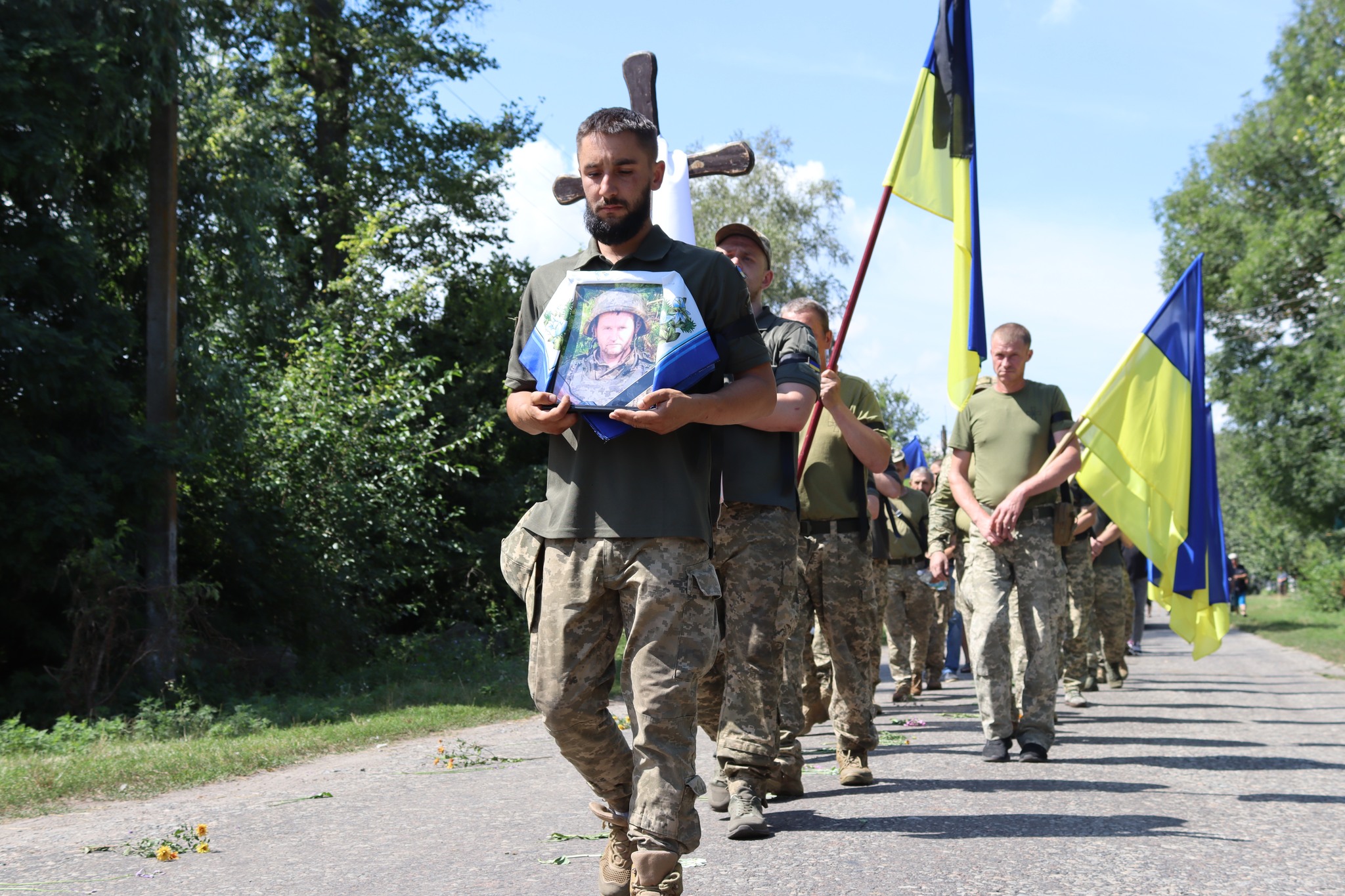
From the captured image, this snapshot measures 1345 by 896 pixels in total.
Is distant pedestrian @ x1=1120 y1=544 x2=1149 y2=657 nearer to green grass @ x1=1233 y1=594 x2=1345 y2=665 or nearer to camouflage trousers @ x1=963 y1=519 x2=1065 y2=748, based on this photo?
green grass @ x1=1233 y1=594 x2=1345 y2=665

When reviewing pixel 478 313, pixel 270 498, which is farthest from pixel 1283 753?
pixel 478 313

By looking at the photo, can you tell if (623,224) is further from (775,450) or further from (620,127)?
(775,450)

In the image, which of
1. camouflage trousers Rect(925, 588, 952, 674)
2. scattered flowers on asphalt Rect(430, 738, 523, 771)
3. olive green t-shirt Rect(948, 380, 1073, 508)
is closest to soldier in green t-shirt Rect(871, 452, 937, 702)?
camouflage trousers Rect(925, 588, 952, 674)

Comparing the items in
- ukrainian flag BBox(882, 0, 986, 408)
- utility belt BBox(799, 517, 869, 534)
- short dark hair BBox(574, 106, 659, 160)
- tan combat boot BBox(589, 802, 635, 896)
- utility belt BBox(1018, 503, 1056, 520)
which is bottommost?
tan combat boot BBox(589, 802, 635, 896)

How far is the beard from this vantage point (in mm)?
3854

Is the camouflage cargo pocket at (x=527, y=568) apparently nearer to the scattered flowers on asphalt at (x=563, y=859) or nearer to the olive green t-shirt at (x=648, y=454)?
the olive green t-shirt at (x=648, y=454)

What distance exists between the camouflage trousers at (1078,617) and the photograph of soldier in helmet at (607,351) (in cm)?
851

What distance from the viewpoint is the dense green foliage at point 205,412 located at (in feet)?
36.2

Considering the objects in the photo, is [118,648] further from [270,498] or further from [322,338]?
[322,338]

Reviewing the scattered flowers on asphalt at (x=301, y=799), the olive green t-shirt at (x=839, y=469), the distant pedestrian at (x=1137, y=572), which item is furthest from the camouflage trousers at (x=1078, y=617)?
the scattered flowers on asphalt at (x=301, y=799)

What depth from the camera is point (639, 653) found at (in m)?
3.70

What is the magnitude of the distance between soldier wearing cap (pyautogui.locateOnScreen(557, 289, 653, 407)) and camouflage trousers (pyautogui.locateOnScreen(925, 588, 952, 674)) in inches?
381

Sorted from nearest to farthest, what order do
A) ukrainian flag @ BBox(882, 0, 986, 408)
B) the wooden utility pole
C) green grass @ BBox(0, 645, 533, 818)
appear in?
1. green grass @ BBox(0, 645, 533, 818)
2. ukrainian flag @ BBox(882, 0, 986, 408)
3. the wooden utility pole

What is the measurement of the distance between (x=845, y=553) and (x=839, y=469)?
45 cm
